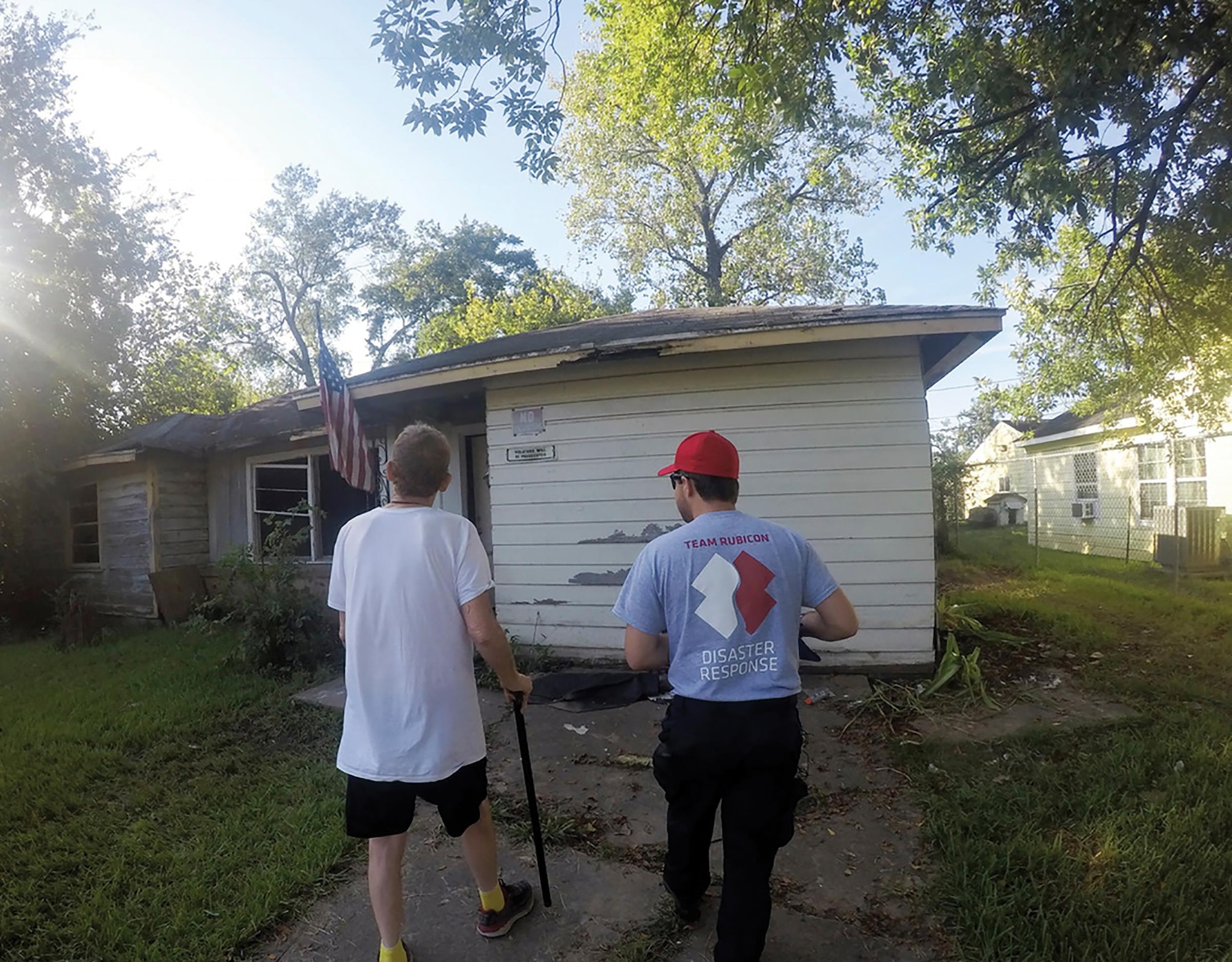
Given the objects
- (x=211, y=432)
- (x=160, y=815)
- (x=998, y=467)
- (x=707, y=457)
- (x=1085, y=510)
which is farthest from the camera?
(x=998, y=467)

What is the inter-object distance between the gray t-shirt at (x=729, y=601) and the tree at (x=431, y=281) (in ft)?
97.8

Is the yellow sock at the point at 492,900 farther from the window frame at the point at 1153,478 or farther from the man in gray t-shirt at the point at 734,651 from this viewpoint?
the window frame at the point at 1153,478

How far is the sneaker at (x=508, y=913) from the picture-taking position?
2.50 metres

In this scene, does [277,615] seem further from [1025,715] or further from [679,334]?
[1025,715]

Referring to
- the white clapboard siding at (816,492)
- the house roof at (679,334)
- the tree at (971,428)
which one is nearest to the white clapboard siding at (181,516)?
the house roof at (679,334)

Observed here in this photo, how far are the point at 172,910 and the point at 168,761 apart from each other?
6.82 ft

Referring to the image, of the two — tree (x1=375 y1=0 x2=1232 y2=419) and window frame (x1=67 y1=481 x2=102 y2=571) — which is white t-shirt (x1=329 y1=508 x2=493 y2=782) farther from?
window frame (x1=67 y1=481 x2=102 y2=571)

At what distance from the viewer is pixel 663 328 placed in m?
6.05

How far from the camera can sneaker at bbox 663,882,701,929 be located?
2494mm

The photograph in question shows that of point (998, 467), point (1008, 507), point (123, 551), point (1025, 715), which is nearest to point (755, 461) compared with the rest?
point (1025, 715)

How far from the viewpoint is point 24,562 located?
1080 cm

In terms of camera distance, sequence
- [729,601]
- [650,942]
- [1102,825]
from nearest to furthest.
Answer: [729,601]
[650,942]
[1102,825]

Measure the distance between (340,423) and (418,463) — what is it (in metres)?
3.87

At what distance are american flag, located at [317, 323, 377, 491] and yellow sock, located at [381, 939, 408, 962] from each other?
399cm
